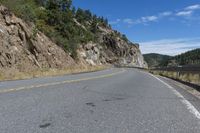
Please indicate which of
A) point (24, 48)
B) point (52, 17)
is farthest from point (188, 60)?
point (24, 48)

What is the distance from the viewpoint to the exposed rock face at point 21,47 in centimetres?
2989

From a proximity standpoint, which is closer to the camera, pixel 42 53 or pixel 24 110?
pixel 24 110

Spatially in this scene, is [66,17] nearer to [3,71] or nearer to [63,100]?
[3,71]

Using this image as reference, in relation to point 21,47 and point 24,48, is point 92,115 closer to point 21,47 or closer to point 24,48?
point 21,47

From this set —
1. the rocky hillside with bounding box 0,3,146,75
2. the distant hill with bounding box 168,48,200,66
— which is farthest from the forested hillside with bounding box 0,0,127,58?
the distant hill with bounding box 168,48,200,66

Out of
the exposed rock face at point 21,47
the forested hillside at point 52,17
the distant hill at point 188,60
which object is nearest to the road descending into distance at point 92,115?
the distant hill at point 188,60

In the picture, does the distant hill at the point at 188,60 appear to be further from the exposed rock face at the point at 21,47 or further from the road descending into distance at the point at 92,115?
the road descending into distance at the point at 92,115

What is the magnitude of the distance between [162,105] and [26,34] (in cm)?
2788

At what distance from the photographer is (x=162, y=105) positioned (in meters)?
9.74

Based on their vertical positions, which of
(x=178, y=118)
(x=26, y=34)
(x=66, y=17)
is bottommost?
(x=178, y=118)


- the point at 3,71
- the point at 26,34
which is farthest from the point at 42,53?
the point at 3,71

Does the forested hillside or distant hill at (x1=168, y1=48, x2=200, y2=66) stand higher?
the forested hillside

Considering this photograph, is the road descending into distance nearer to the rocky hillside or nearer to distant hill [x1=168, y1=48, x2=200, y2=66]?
distant hill [x1=168, y1=48, x2=200, y2=66]

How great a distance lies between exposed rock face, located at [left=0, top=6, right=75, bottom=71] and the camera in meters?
29.9
